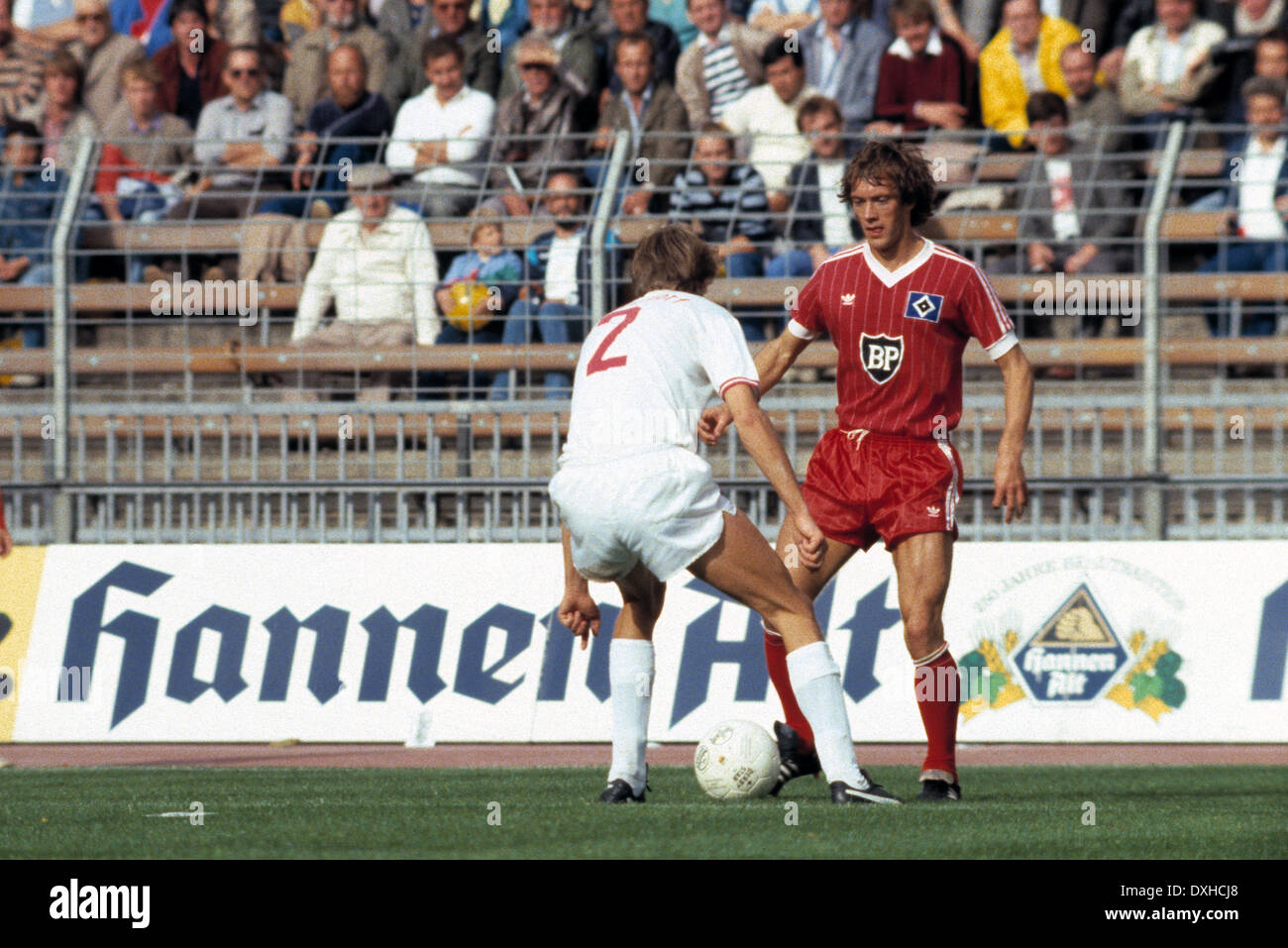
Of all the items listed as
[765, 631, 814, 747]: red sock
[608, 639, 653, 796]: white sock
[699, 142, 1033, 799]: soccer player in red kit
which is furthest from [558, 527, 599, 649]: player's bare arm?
[765, 631, 814, 747]: red sock

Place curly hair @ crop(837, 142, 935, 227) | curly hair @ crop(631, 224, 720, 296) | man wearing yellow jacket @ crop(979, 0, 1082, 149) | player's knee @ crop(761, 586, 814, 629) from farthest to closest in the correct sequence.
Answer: man wearing yellow jacket @ crop(979, 0, 1082, 149) → curly hair @ crop(837, 142, 935, 227) → curly hair @ crop(631, 224, 720, 296) → player's knee @ crop(761, 586, 814, 629)

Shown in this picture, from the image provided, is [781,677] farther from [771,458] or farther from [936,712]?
[771,458]

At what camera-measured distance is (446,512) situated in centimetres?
1175

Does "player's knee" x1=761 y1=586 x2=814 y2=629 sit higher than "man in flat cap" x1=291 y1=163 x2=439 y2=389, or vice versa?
"man in flat cap" x1=291 y1=163 x2=439 y2=389

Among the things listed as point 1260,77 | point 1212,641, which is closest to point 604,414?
point 1212,641

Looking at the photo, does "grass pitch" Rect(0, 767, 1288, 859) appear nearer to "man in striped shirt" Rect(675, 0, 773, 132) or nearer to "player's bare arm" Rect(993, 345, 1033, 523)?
"player's bare arm" Rect(993, 345, 1033, 523)

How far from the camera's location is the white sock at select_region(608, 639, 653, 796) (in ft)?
21.2

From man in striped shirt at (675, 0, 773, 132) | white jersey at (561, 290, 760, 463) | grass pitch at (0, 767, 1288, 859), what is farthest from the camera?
man in striped shirt at (675, 0, 773, 132)

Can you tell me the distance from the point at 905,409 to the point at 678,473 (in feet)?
4.75

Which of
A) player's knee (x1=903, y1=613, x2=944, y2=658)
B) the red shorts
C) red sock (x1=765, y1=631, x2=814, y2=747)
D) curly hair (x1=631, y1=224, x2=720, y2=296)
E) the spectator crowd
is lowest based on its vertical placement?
red sock (x1=765, y1=631, x2=814, y2=747)

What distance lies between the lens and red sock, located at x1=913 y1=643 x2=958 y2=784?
7.00m

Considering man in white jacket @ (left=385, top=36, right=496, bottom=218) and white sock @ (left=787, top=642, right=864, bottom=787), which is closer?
white sock @ (left=787, top=642, right=864, bottom=787)

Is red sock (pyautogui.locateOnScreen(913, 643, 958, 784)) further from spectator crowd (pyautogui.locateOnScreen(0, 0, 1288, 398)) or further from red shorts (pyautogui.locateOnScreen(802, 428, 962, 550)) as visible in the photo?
spectator crowd (pyautogui.locateOnScreen(0, 0, 1288, 398))
